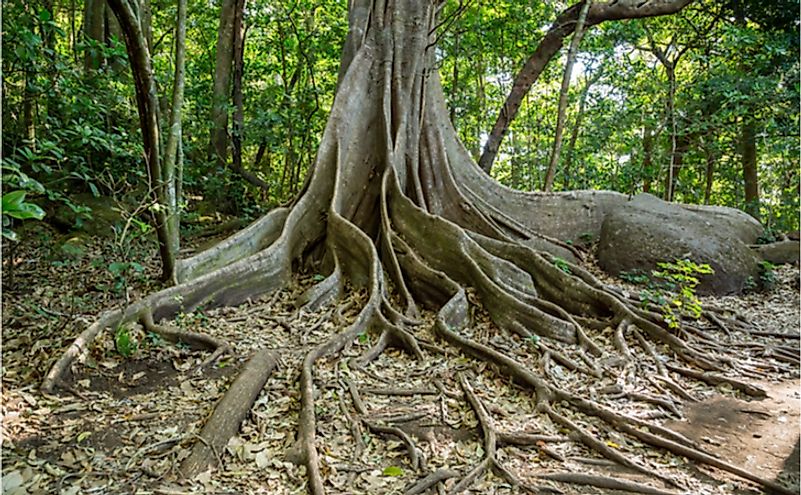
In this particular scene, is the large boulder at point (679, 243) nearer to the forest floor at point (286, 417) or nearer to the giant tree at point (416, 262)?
the giant tree at point (416, 262)

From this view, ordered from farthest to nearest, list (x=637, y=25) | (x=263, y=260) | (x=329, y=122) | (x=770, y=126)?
1. (x=637, y=25)
2. (x=770, y=126)
3. (x=329, y=122)
4. (x=263, y=260)

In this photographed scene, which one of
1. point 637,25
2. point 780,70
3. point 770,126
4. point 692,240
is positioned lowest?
point 692,240

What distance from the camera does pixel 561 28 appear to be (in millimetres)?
8617

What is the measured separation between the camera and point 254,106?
998 centimetres

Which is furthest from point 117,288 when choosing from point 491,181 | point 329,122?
point 491,181

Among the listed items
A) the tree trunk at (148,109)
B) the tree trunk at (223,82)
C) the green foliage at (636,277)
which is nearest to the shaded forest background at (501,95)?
the tree trunk at (223,82)

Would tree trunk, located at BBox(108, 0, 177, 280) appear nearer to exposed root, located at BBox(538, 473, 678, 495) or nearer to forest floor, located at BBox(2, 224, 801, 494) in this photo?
forest floor, located at BBox(2, 224, 801, 494)

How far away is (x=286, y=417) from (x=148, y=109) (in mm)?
2503

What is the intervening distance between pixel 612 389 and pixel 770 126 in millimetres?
6259

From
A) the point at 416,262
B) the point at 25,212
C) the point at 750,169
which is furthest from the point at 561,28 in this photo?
the point at 25,212

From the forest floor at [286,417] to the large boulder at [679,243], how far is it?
1.85 meters

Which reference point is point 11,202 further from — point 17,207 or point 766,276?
point 766,276

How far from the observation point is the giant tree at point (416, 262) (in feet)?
10.7

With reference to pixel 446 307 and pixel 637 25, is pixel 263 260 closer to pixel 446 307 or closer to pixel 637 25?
pixel 446 307
